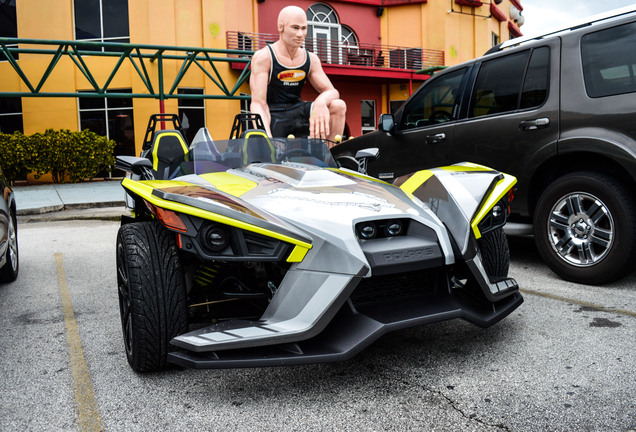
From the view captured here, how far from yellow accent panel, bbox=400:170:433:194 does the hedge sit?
1519cm

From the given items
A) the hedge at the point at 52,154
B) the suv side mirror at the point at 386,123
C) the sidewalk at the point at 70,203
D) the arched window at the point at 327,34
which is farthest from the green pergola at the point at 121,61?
the suv side mirror at the point at 386,123

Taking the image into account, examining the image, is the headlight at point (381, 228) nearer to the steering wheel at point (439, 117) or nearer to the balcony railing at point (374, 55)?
the steering wheel at point (439, 117)

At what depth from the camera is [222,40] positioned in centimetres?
1947

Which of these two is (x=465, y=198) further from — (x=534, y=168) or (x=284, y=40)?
(x=284, y=40)

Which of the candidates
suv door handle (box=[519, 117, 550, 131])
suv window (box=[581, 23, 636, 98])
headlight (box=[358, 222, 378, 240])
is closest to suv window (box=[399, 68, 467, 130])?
suv door handle (box=[519, 117, 550, 131])

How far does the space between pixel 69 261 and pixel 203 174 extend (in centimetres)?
317

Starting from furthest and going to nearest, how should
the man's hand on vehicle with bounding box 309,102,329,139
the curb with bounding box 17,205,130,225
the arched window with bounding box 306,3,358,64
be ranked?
the arched window with bounding box 306,3,358,64
the curb with bounding box 17,205,130,225
the man's hand on vehicle with bounding box 309,102,329,139

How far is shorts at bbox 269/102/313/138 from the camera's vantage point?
271 inches

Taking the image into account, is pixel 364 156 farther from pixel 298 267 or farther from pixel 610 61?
pixel 610 61

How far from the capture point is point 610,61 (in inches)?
164

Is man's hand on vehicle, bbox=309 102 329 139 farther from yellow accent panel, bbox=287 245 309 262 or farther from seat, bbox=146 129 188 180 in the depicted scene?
yellow accent panel, bbox=287 245 309 262

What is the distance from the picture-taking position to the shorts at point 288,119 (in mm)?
6888

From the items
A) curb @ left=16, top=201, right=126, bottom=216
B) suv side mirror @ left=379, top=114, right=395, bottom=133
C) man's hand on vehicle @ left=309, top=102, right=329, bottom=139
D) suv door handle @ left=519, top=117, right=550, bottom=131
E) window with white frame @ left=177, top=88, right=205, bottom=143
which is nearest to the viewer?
suv door handle @ left=519, top=117, right=550, bottom=131

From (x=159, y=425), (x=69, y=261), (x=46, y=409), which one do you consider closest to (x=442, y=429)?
(x=159, y=425)
